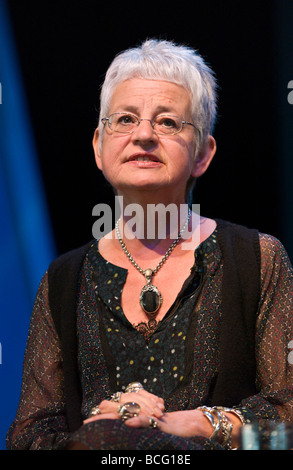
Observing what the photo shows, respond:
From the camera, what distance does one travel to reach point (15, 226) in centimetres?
281

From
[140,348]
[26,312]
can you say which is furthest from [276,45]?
[26,312]

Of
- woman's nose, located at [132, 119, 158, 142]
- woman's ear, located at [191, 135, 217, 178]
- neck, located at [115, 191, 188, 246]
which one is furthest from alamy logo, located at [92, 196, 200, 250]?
woman's nose, located at [132, 119, 158, 142]

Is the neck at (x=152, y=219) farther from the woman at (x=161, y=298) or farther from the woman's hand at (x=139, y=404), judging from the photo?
the woman's hand at (x=139, y=404)

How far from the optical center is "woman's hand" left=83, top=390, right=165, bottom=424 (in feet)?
5.79

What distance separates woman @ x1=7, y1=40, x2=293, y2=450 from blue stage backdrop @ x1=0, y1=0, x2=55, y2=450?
0.50m

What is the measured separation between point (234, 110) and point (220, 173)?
248 millimetres

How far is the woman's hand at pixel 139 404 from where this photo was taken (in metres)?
1.76

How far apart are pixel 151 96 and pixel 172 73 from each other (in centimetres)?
10

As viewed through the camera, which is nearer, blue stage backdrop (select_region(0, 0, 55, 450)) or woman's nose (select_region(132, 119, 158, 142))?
woman's nose (select_region(132, 119, 158, 142))

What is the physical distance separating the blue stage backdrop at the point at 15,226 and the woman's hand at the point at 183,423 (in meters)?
1.09

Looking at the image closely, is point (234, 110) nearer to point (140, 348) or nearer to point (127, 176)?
point (127, 176)

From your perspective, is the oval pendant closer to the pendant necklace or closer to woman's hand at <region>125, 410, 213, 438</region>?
the pendant necklace

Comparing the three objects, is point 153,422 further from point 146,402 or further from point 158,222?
point 158,222

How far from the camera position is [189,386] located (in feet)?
6.64
